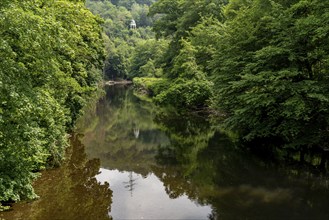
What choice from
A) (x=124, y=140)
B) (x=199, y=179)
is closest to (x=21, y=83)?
(x=199, y=179)

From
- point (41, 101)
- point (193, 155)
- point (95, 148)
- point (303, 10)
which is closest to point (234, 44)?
point (303, 10)

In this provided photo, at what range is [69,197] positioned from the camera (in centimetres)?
1362

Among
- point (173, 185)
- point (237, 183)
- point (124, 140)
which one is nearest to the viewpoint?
point (237, 183)

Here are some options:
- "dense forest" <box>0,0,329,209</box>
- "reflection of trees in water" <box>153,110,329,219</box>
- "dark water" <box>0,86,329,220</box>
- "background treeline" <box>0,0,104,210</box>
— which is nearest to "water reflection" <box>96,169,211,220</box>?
"dark water" <box>0,86,329,220</box>

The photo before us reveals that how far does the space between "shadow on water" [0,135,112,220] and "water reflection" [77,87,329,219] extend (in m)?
0.56

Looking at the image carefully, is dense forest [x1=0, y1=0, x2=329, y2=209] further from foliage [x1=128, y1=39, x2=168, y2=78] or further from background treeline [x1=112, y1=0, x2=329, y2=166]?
foliage [x1=128, y1=39, x2=168, y2=78]

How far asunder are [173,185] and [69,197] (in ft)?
14.6

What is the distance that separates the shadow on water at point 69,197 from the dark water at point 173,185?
1.3 inches

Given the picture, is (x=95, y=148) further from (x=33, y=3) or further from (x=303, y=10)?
(x=303, y=10)

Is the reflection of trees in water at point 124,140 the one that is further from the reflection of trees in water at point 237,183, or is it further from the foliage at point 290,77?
the foliage at point 290,77

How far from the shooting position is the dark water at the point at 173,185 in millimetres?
12062

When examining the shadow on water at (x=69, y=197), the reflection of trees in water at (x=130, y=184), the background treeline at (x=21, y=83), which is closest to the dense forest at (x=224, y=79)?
the background treeline at (x=21, y=83)

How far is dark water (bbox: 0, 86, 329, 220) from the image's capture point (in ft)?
39.6

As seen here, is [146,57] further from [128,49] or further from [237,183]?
[237,183]
